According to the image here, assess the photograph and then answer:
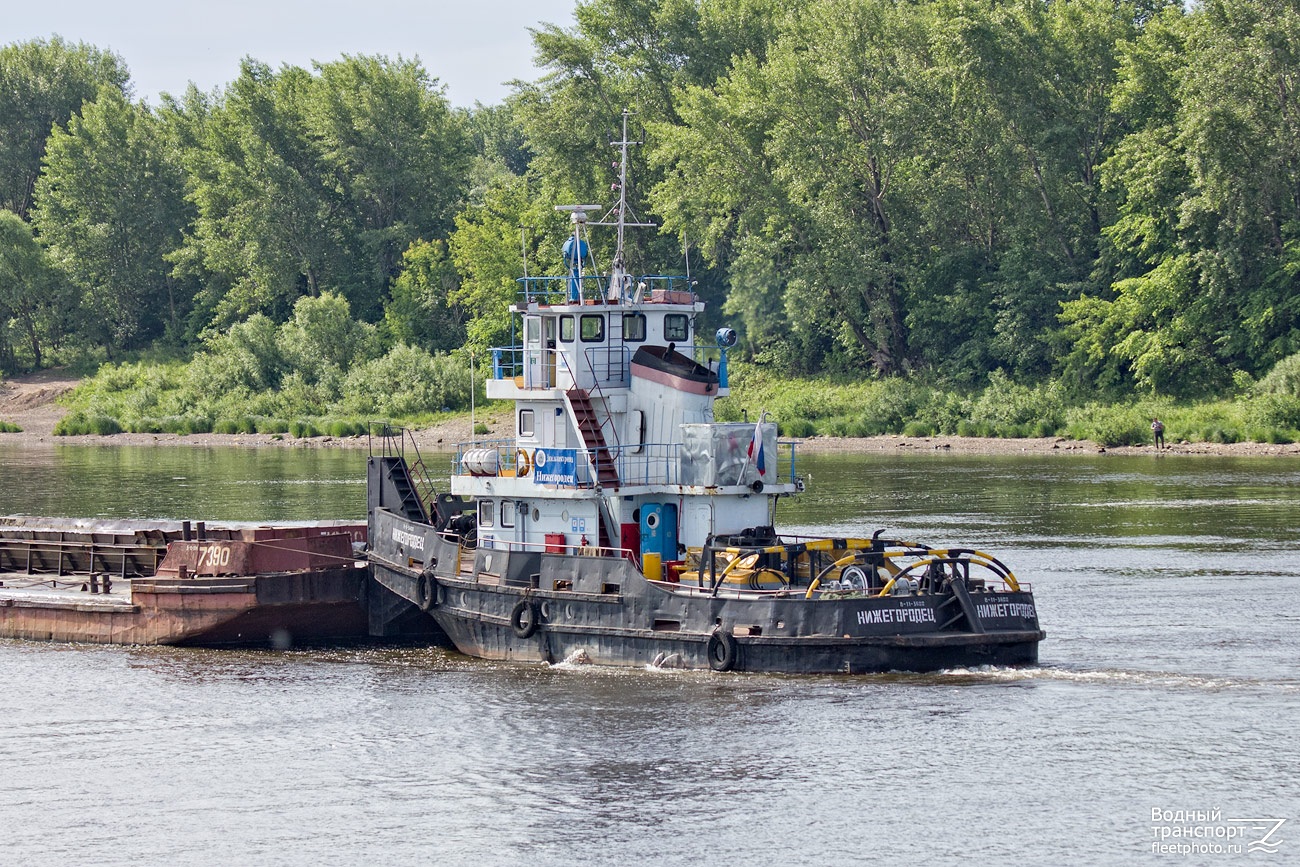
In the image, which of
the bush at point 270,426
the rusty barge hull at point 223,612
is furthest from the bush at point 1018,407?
the rusty barge hull at point 223,612

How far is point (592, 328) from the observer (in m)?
29.5

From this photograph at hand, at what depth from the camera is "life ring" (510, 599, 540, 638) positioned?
28.0 m

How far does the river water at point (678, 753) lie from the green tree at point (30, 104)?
85.8 meters

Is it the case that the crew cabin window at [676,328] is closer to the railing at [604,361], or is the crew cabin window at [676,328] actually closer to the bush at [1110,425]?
the railing at [604,361]

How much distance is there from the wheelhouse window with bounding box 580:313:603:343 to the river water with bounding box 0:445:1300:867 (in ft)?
18.7

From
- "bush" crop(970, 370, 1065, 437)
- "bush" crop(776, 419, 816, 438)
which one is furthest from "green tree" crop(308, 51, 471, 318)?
"bush" crop(970, 370, 1065, 437)

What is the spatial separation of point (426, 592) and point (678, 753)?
26.8 ft

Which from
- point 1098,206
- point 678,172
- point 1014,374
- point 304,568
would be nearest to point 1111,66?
point 1098,206

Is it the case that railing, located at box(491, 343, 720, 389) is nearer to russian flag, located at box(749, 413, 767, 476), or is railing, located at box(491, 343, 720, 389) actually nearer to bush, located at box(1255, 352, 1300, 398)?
russian flag, located at box(749, 413, 767, 476)

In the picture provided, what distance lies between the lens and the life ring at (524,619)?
1101 inches

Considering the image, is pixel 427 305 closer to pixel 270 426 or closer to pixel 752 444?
pixel 270 426

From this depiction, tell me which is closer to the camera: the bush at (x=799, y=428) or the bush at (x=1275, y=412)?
the bush at (x=1275, y=412)

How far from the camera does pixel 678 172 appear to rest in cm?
8138

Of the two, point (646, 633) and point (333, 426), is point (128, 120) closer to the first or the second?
point (333, 426)
